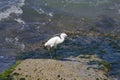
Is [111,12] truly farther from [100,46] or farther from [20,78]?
[20,78]

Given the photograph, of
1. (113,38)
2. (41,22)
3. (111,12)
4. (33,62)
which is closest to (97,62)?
(33,62)

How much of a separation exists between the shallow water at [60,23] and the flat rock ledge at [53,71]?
3.35ft

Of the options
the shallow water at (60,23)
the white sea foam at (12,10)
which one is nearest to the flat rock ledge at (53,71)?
the shallow water at (60,23)

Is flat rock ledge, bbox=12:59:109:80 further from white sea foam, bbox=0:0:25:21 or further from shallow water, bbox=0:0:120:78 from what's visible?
white sea foam, bbox=0:0:25:21

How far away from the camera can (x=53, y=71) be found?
10195 mm

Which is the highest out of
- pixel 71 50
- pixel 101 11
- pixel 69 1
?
pixel 69 1

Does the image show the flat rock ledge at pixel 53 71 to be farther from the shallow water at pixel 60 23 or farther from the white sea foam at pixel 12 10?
the white sea foam at pixel 12 10

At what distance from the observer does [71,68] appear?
10.5m

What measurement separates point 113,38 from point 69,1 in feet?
26.3

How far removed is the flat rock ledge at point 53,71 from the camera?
390 inches

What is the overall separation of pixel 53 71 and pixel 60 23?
8954mm

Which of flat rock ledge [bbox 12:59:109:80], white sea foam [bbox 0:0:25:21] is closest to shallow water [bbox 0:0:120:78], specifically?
white sea foam [bbox 0:0:25:21]

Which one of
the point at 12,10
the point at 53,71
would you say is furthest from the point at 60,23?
the point at 53,71

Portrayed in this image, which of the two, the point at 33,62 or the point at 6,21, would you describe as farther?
the point at 6,21
